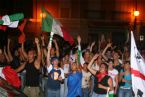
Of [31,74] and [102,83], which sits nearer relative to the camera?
[102,83]

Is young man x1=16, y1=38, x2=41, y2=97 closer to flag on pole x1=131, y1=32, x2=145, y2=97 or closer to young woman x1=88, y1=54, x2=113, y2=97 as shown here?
young woman x1=88, y1=54, x2=113, y2=97

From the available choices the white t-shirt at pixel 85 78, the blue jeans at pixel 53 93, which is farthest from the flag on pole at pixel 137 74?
the white t-shirt at pixel 85 78

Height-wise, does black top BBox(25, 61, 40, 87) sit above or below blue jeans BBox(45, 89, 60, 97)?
above

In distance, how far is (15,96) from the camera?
668 centimetres

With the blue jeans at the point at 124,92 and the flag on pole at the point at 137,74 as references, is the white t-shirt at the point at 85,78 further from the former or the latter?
the flag on pole at the point at 137,74

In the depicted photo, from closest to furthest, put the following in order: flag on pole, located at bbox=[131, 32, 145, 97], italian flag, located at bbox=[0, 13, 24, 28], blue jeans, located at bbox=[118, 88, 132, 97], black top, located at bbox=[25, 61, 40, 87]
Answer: flag on pole, located at bbox=[131, 32, 145, 97], black top, located at bbox=[25, 61, 40, 87], blue jeans, located at bbox=[118, 88, 132, 97], italian flag, located at bbox=[0, 13, 24, 28]

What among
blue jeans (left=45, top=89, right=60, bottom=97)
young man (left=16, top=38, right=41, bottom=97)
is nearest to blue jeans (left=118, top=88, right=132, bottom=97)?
blue jeans (left=45, top=89, right=60, bottom=97)

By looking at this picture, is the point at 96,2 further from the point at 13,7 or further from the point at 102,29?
the point at 13,7

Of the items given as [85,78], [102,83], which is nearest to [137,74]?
[102,83]

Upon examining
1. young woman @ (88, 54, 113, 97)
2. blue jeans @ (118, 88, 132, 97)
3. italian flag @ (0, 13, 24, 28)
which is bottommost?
blue jeans @ (118, 88, 132, 97)

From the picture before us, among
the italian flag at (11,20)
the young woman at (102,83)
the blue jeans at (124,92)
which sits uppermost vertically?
the italian flag at (11,20)

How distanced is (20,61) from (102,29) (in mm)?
16591

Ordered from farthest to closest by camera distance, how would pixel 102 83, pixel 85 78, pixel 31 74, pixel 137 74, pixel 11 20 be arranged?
pixel 11 20, pixel 85 78, pixel 31 74, pixel 102 83, pixel 137 74

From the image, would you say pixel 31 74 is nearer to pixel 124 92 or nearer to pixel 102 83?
pixel 102 83
